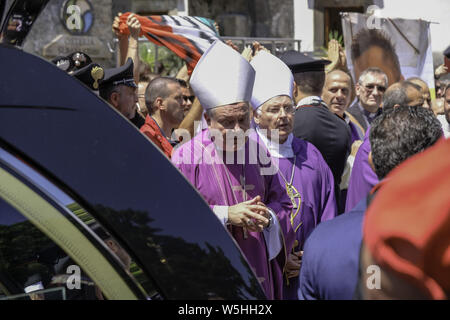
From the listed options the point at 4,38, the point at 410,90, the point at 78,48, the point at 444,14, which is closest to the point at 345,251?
the point at 4,38

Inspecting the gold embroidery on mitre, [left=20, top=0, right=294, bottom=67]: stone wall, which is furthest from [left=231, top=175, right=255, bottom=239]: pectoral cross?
[left=20, top=0, right=294, bottom=67]: stone wall

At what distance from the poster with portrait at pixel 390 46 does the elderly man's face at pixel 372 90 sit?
1.83m

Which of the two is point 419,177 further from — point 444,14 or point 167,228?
point 444,14

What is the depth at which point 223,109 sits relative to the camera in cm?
321

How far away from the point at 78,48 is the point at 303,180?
25.1ft

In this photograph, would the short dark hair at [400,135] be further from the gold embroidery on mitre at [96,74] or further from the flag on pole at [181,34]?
the flag on pole at [181,34]

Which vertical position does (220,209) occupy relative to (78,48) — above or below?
below

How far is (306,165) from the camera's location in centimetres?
390

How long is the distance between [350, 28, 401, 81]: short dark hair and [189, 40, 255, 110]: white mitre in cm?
486

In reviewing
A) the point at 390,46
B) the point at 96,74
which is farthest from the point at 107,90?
the point at 390,46

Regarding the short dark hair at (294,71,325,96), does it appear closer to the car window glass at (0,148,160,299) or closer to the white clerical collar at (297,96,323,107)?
the white clerical collar at (297,96,323,107)

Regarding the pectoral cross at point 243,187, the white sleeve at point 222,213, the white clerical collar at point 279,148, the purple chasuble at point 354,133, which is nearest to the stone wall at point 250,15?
the purple chasuble at point 354,133

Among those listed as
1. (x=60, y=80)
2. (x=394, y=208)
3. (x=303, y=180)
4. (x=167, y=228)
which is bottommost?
(x=303, y=180)

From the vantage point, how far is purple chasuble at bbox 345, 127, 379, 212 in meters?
3.39
